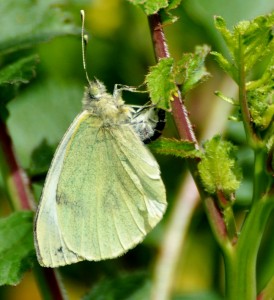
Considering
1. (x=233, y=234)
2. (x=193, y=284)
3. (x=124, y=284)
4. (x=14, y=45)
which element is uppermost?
(x=14, y=45)

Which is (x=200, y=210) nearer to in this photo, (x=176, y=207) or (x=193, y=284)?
(x=176, y=207)

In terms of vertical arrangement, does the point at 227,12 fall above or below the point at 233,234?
above

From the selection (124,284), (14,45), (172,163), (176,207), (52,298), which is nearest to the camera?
(52,298)

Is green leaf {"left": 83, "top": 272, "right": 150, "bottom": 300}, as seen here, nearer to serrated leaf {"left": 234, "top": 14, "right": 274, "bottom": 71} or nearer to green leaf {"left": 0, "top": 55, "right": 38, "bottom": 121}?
green leaf {"left": 0, "top": 55, "right": 38, "bottom": 121}

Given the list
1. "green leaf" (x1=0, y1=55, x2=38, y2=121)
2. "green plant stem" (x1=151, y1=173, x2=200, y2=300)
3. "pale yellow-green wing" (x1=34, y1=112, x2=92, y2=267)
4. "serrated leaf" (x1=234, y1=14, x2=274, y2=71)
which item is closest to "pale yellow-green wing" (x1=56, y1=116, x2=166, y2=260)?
"pale yellow-green wing" (x1=34, y1=112, x2=92, y2=267)

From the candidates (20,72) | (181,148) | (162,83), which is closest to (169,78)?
(162,83)

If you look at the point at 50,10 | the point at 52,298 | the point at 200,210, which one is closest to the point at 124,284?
the point at 52,298
